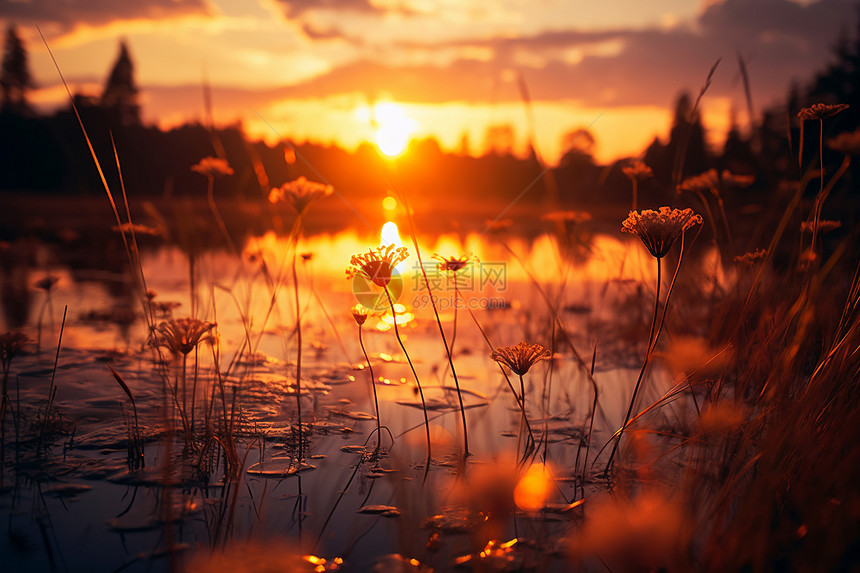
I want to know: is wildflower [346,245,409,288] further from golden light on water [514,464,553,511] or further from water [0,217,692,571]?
golden light on water [514,464,553,511]

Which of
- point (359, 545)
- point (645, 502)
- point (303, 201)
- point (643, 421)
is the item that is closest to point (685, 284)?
point (643, 421)

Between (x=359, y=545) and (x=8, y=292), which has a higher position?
(x=8, y=292)

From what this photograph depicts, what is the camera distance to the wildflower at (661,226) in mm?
1912

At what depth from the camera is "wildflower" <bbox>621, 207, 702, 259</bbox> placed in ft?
6.27

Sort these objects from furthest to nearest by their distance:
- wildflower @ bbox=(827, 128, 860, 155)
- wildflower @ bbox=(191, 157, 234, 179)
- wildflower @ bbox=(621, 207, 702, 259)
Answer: wildflower @ bbox=(191, 157, 234, 179) < wildflower @ bbox=(621, 207, 702, 259) < wildflower @ bbox=(827, 128, 860, 155)

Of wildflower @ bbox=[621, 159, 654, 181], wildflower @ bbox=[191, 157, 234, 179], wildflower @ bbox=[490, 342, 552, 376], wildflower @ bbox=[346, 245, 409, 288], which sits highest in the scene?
wildflower @ bbox=[621, 159, 654, 181]

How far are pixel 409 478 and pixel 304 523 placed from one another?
0.54 m

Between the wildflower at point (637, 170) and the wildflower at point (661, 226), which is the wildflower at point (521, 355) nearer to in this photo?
the wildflower at point (661, 226)

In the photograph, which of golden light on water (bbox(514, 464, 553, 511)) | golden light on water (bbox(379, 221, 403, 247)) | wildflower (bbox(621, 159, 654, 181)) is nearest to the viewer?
golden light on water (bbox(514, 464, 553, 511))

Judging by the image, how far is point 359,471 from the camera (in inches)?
93.4

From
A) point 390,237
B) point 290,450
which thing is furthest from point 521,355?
point 390,237

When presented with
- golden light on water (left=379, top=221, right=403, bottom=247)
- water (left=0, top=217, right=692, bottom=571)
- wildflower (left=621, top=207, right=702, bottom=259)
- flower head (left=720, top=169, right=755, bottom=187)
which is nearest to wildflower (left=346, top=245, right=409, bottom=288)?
golden light on water (left=379, top=221, right=403, bottom=247)

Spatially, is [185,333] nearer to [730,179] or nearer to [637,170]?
[637,170]

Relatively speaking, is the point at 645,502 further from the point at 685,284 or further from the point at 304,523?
the point at 685,284
